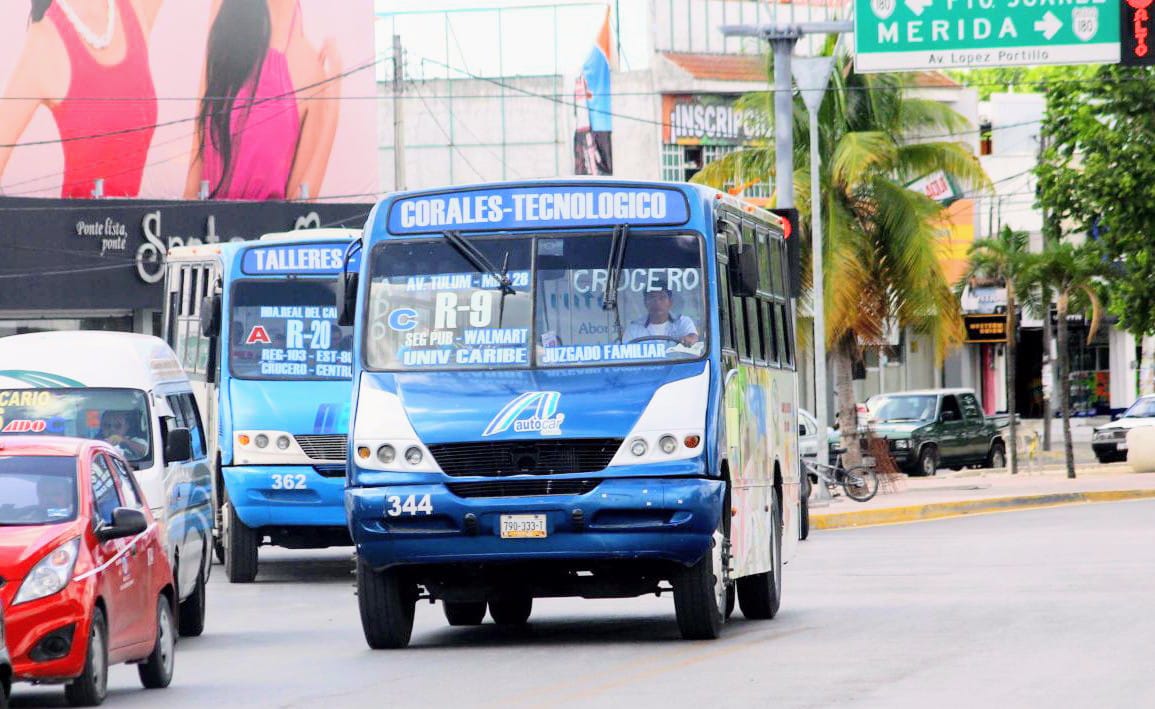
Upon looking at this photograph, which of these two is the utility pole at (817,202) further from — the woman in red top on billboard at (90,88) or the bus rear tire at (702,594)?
the woman in red top on billboard at (90,88)

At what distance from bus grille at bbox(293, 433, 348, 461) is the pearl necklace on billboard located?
30781mm

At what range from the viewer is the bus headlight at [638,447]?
1380cm

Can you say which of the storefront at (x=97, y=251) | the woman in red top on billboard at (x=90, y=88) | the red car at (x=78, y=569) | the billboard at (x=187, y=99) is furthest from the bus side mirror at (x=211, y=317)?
the woman in red top on billboard at (x=90, y=88)

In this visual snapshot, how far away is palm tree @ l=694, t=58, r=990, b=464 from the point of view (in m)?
37.7

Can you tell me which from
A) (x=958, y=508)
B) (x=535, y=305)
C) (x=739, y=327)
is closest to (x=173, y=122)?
(x=958, y=508)

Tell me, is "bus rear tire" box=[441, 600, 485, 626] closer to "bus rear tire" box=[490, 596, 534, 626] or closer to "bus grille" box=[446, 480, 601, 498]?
"bus rear tire" box=[490, 596, 534, 626]

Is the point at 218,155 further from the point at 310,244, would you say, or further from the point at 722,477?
the point at 722,477

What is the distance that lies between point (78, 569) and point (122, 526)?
1.61 feet

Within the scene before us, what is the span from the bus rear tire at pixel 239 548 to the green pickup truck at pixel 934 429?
23.5 meters

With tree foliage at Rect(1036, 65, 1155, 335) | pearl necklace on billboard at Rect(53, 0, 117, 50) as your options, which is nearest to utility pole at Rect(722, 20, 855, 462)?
tree foliage at Rect(1036, 65, 1155, 335)

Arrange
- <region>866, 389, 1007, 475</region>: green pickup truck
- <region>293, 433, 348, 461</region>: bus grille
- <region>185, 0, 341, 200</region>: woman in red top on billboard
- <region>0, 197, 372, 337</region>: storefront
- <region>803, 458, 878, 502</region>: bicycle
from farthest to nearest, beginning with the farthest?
1. <region>185, 0, 341, 200</region>: woman in red top on billboard
2. <region>0, 197, 372, 337</region>: storefront
3. <region>866, 389, 1007, 475</region>: green pickup truck
4. <region>803, 458, 878, 502</region>: bicycle
5. <region>293, 433, 348, 461</region>: bus grille

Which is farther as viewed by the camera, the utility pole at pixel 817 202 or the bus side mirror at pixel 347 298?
the utility pole at pixel 817 202

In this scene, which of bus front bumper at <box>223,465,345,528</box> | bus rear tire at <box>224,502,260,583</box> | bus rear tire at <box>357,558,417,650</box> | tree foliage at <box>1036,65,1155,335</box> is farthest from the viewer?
tree foliage at <box>1036,65,1155,335</box>

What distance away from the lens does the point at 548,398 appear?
1393 centimetres
